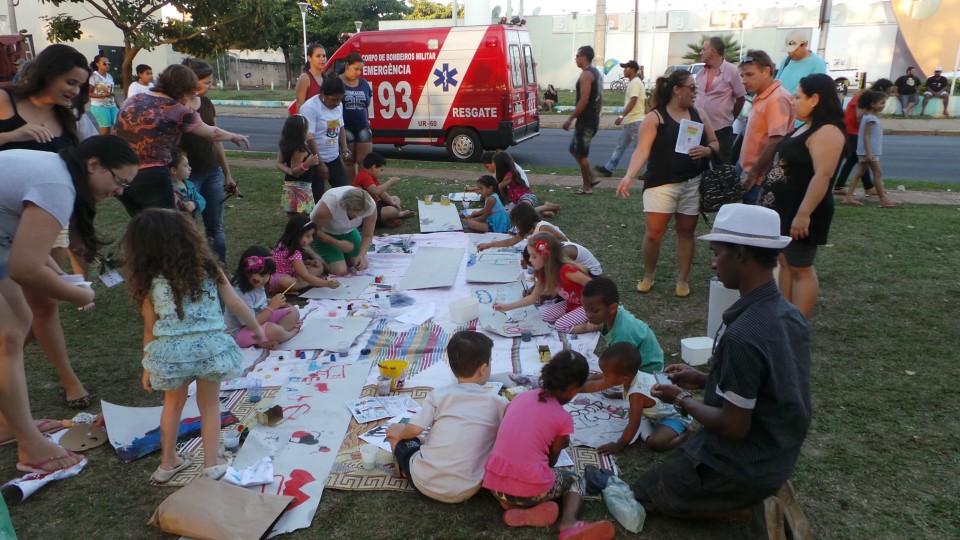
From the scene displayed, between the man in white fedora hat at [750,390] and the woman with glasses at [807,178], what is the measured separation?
1.73 metres

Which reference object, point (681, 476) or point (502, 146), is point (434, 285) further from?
point (502, 146)

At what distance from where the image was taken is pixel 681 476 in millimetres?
2549

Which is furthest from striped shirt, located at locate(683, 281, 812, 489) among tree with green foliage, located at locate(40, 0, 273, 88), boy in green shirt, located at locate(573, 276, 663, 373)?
tree with green foliage, located at locate(40, 0, 273, 88)

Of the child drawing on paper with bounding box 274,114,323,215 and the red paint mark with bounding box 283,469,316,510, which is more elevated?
the child drawing on paper with bounding box 274,114,323,215

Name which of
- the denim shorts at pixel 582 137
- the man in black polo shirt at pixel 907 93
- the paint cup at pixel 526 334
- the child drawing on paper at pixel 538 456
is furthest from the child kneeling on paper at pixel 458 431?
the man in black polo shirt at pixel 907 93

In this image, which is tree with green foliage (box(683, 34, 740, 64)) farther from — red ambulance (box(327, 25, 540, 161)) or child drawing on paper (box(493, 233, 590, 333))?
child drawing on paper (box(493, 233, 590, 333))

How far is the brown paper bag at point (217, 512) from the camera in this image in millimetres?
2496

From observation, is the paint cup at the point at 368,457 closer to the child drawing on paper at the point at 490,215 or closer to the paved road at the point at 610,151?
the child drawing on paper at the point at 490,215

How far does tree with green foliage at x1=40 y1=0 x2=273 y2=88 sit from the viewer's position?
11289 mm

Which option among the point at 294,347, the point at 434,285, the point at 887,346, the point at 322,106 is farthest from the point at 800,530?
the point at 322,106

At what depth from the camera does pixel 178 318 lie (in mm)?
2779

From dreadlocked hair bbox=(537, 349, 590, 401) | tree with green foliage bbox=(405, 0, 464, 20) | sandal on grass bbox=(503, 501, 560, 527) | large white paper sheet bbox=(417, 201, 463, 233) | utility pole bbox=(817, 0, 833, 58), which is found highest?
tree with green foliage bbox=(405, 0, 464, 20)

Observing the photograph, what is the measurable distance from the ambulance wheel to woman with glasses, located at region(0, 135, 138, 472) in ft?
28.8

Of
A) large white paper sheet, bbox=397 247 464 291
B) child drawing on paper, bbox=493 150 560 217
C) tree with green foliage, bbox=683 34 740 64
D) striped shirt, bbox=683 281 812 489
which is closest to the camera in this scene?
striped shirt, bbox=683 281 812 489
